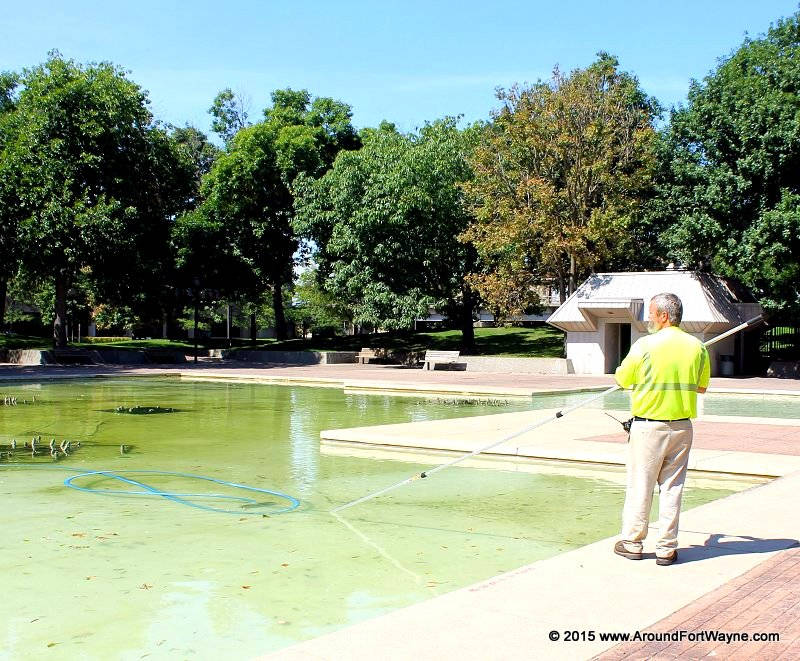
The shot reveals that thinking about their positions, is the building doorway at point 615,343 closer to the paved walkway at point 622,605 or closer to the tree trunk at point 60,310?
the tree trunk at point 60,310

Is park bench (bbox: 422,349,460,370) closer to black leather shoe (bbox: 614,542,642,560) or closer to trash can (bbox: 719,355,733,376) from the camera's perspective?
trash can (bbox: 719,355,733,376)

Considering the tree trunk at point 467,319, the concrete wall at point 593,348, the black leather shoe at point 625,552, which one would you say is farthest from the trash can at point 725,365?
the black leather shoe at point 625,552

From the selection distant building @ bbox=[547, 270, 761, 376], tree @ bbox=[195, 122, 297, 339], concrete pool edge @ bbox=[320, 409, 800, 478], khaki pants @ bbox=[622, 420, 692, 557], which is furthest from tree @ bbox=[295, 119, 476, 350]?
khaki pants @ bbox=[622, 420, 692, 557]

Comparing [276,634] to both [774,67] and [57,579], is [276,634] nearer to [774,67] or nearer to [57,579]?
[57,579]

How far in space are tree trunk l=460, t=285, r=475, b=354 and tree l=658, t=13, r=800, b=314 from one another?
1080 centimetres

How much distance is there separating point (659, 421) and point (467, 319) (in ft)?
126

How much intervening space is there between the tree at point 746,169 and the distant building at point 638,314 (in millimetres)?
1015

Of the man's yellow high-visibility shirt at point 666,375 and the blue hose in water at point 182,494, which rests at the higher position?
the man's yellow high-visibility shirt at point 666,375

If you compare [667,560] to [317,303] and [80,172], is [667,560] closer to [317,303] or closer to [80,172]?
[80,172]

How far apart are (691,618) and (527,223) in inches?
Answer: 1239

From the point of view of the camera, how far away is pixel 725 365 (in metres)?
33.6

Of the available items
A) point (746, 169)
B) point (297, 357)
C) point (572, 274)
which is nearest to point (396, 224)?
point (572, 274)

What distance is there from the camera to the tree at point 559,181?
35156 millimetres

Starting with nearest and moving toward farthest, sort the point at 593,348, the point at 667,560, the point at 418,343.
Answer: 1. the point at 667,560
2. the point at 593,348
3. the point at 418,343
